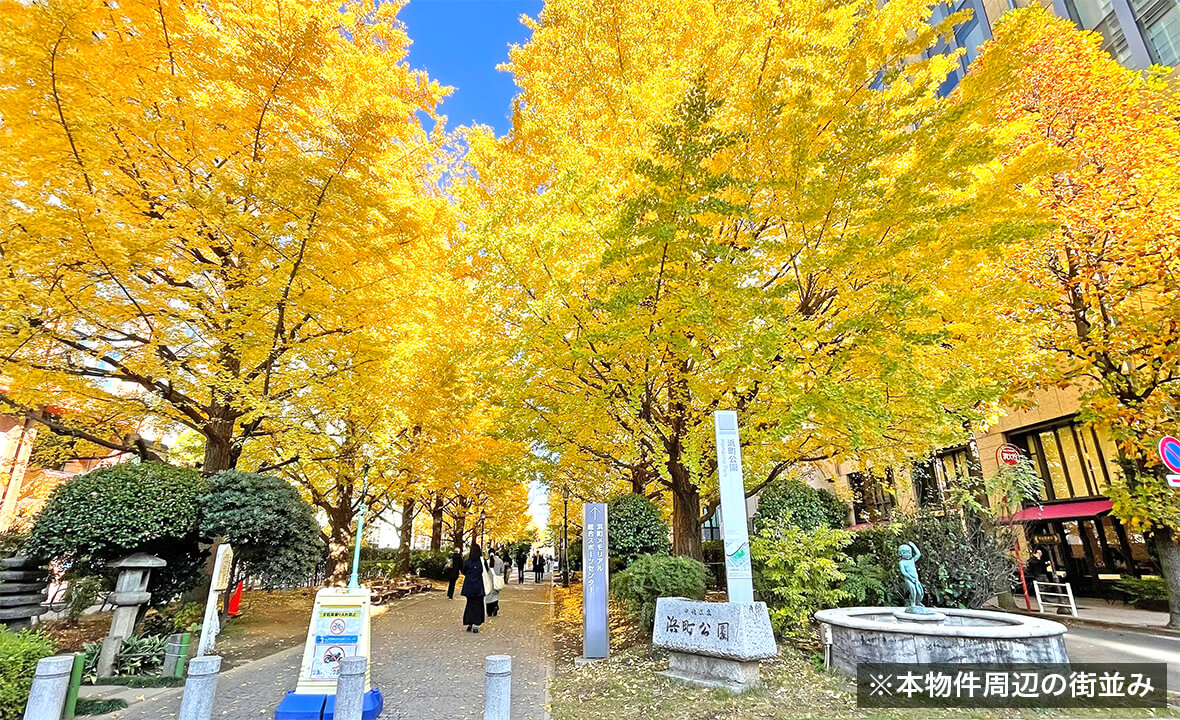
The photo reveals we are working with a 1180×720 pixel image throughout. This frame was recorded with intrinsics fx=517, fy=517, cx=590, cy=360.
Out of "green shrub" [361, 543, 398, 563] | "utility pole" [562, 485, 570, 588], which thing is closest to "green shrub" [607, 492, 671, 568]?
"utility pole" [562, 485, 570, 588]

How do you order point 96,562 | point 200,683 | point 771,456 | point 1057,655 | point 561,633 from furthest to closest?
point 561,633, point 771,456, point 96,562, point 1057,655, point 200,683

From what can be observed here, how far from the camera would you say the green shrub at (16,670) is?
538 cm

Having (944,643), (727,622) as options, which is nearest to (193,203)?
(727,622)

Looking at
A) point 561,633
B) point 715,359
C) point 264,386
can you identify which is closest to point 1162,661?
point 715,359

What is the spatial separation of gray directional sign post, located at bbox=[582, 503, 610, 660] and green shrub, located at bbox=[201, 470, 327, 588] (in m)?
5.33

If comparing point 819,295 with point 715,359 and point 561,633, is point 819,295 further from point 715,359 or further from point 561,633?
A: point 561,633

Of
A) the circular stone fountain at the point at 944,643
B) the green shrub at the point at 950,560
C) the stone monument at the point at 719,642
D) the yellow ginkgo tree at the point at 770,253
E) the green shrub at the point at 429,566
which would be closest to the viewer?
the circular stone fountain at the point at 944,643

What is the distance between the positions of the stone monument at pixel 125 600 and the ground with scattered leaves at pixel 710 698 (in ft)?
20.3

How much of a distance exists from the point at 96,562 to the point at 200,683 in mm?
4777

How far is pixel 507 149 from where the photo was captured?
1318cm

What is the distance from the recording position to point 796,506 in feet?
36.4

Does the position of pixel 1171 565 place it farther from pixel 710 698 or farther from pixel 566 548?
pixel 566 548

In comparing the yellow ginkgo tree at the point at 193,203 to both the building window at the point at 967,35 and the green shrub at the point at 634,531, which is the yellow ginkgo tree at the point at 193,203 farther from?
the building window at the point at 967,35

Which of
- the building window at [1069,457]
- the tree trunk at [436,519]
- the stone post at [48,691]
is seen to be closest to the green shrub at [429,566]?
the tree trunk at [436,519]
